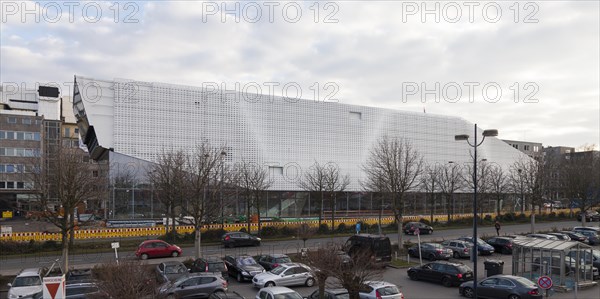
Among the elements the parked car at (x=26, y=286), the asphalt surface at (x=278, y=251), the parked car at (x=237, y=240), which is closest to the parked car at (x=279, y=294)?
the asphalt surface at (x=278, y=251)

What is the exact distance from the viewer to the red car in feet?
112

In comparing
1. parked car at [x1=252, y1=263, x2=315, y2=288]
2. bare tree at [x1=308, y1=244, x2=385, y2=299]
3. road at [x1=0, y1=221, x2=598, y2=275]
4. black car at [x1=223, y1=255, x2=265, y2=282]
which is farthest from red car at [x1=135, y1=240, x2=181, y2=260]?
bare tree at [x1=308, y1=244, x2=385, y2=299]

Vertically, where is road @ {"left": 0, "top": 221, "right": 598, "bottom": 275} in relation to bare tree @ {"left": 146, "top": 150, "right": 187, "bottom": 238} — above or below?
below

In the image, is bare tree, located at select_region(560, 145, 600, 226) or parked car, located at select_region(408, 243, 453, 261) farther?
bare tree, located at select_region(560, 145, 600, 226)

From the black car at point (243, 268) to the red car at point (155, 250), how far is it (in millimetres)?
8027

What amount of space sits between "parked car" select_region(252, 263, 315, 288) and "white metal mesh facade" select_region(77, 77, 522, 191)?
46060 millimetres

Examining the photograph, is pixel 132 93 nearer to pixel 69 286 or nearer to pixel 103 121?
pixel 103 121

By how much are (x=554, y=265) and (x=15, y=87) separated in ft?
374

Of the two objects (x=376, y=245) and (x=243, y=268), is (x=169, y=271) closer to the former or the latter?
(x=243, y=268)

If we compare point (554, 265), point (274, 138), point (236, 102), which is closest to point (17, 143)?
point (236, 102)

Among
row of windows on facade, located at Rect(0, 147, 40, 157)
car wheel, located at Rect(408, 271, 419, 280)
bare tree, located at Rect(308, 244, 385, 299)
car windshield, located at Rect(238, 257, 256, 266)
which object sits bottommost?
car wheel, located at Rect(408, 271, 419, 280)

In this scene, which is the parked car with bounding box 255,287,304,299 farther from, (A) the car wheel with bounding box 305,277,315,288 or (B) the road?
(A) the car wheel with bounding box 305,277,315,288

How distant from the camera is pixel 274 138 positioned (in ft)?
257

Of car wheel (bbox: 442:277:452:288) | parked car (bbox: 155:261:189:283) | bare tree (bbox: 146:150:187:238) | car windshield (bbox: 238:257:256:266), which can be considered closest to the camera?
parked car (bbox: 155:261:189:283)
